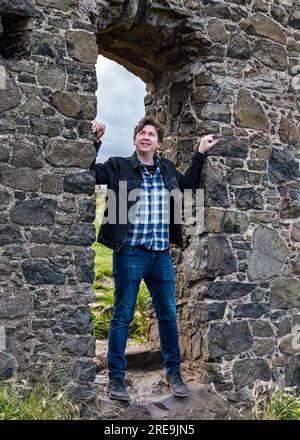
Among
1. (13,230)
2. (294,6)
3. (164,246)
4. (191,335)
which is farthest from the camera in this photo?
(294,6)

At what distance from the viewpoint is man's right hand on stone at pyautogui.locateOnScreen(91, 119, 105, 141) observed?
5.39 m

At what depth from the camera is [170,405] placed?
5555mm

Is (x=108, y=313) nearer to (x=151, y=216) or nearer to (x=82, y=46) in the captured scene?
(x=151, y=216)

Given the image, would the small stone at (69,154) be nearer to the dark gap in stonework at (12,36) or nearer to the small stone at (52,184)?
the small stone at (52,184)

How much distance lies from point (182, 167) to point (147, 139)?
1.15m

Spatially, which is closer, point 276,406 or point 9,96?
point 9,96

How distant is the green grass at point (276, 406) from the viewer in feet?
19.3

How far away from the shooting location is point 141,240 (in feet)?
17.4

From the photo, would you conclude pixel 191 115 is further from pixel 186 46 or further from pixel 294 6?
pixel 294 6

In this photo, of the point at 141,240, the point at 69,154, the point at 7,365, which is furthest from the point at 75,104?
the point at 7,365

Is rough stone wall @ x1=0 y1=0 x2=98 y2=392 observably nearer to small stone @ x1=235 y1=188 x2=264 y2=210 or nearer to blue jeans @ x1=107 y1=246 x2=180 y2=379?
blue jeans @ x1=107 y1=246 x2=180 y2=379

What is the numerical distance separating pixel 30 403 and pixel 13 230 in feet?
4.32

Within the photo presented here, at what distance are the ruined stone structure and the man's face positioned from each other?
1.39 feet
